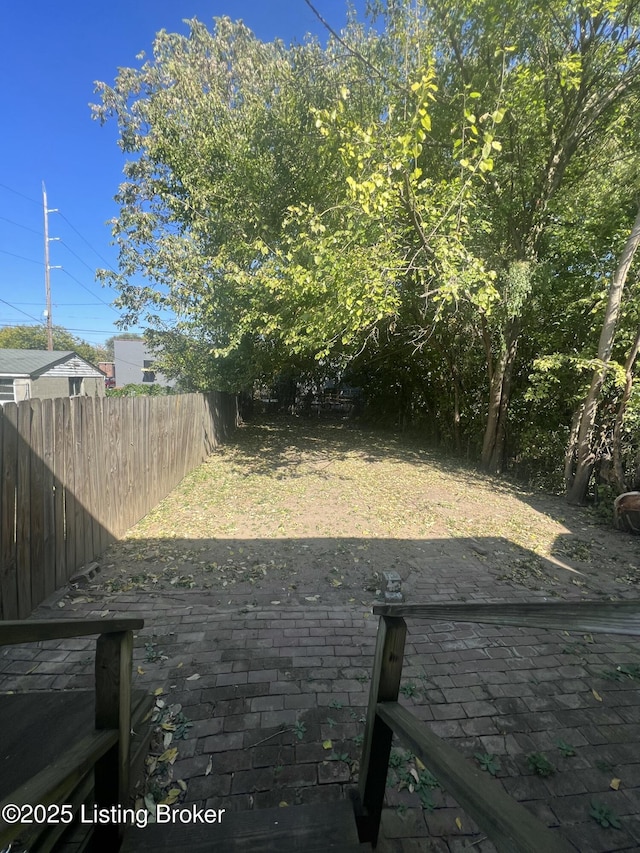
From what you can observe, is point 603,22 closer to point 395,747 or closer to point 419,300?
point 419,300

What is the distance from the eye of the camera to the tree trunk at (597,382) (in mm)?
5371

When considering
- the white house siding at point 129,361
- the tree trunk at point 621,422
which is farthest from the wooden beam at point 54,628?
the white house siding at point 129,361

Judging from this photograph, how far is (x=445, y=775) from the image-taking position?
3.34 ft

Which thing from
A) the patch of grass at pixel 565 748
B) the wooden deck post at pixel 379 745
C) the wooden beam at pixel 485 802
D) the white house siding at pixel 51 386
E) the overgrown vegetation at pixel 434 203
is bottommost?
the white house siding at pixel 51 386

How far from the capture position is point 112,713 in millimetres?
1351

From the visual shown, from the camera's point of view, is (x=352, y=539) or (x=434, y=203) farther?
(x=434, y=203)

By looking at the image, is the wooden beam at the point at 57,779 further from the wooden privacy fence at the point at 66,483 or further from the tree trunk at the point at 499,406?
the tree trunk at the point at 499,406

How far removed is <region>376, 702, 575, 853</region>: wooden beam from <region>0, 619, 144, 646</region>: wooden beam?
100 cm

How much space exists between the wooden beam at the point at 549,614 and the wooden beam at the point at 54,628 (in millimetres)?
895

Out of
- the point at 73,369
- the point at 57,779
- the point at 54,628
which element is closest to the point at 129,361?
the point at 73,369

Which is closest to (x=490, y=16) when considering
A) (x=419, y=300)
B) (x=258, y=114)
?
(x=419, y=300)

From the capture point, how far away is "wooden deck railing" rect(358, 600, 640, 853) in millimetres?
832

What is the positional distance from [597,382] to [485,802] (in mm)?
6341

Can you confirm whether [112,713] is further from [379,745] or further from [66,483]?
[66,483]
